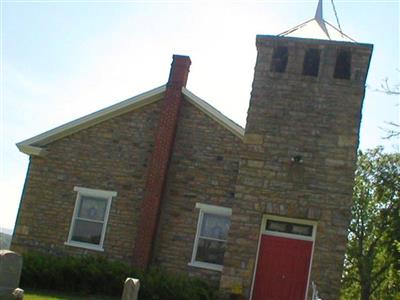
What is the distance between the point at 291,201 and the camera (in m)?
14.7

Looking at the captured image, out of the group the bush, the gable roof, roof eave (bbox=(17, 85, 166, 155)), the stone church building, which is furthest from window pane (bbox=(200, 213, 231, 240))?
roof eave (bbox=(17, 85, 166, 155))

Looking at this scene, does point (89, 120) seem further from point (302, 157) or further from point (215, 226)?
point (302, 157)

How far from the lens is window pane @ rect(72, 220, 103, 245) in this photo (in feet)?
60.3

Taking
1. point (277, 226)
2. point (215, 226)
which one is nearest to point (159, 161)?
point (215, 226)

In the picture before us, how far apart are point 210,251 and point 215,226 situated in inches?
30.0

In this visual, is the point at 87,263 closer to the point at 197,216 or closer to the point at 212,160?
the point at 197,216

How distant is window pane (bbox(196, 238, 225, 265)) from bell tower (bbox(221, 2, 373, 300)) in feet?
9.31

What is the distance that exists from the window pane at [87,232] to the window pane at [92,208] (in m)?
0.20

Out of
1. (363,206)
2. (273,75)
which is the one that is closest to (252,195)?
(273,75)

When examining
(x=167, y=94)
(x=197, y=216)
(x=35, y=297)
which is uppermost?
(x=167, y=94)

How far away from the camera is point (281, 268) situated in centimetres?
1487

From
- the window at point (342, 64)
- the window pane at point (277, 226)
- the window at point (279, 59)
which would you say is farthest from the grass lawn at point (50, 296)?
the window at point (342, 64)

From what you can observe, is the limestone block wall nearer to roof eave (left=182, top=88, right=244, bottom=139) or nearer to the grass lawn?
roof eave (left=182, top=88, right=244, bottom=139)

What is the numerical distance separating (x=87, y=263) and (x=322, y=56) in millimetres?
8386
